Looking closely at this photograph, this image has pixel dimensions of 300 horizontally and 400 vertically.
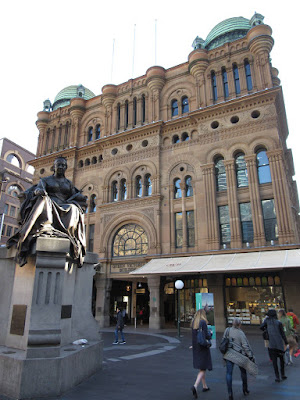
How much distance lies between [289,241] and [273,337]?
13.5 meters

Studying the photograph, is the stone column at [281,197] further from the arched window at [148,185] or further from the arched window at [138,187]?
the arched window at [138,187]

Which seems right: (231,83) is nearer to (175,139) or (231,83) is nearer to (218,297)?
(175,139)

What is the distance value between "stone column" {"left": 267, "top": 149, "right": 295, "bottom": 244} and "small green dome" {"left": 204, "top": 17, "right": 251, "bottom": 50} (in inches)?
558

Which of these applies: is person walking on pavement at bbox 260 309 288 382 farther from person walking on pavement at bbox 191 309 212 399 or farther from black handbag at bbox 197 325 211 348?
black handbag at bbox 197 325 211 348

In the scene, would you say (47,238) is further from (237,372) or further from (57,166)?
(237,372)

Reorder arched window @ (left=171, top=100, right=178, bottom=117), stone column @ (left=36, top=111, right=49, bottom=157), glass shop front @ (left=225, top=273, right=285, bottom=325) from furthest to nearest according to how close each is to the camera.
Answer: stone column @ (left=36, top=111, right=49, bottom=157), arched window @ (left=171, top=100, right=178, bottom=117), glass shop front @ (left=225, top=273, right=285, bottom=325)

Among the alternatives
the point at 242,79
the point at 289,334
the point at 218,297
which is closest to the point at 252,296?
the point at 218,297

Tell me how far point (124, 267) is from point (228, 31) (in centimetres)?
2541

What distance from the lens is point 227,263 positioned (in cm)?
1938

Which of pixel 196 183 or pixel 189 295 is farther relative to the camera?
pixel 196 183

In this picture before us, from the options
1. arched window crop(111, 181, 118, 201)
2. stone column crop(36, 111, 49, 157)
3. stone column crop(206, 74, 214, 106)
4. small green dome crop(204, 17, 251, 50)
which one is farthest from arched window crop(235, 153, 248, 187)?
stone column crop(36, 111, 49, 157)

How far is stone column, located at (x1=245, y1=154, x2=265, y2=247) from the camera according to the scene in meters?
20.9

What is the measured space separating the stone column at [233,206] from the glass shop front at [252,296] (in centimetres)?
275

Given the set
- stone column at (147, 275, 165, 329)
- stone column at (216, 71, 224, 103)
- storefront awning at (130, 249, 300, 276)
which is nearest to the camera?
storefront awning at (130, 249, 300, 276)
